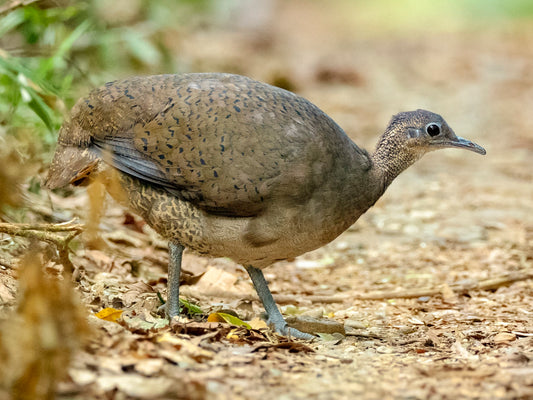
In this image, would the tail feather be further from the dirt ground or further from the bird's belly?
the dirt ground

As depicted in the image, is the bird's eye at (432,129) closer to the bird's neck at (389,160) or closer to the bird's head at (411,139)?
the bird's head at (411,139)

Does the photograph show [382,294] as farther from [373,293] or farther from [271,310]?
[271,310]

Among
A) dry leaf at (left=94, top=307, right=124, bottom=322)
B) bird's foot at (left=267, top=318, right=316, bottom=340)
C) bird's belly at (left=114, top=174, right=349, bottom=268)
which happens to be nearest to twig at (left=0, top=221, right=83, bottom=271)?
bird's belly at (left=114, top=174, right=349, bottom=268)

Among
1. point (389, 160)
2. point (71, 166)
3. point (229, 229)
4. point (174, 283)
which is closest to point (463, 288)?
point (389, 160)

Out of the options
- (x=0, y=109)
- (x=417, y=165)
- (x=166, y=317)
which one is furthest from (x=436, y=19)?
(x=166, y=317)

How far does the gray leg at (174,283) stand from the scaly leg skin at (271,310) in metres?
0.53

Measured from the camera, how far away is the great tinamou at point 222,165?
4.06 m

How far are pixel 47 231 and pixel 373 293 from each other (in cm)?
233

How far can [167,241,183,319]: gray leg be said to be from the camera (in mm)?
4246

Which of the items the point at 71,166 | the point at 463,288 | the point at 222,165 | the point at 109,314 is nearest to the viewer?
the point at 109,314

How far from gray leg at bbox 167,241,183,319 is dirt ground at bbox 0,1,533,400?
15cm

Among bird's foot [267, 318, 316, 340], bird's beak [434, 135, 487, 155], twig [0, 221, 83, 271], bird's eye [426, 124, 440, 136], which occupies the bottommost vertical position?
bird's foot [267, 318, 316, 340]

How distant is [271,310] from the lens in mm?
4602

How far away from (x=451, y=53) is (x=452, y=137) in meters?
12.2
